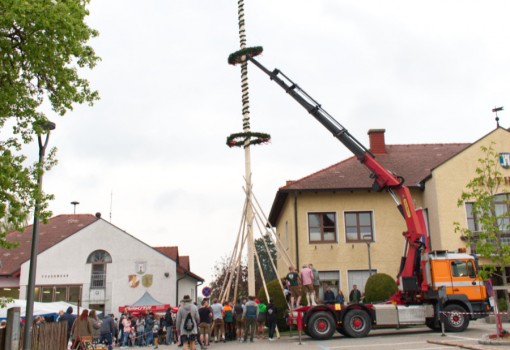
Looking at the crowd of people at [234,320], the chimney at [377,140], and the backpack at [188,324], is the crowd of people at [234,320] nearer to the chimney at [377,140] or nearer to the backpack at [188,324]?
the backpack at [188,324]

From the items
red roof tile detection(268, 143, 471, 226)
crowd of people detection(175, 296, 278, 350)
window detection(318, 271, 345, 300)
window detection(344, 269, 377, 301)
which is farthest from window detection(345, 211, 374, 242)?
crowd of people detection(175, 296, 278, 350)

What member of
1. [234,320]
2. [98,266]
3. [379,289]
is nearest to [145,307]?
[98,266]

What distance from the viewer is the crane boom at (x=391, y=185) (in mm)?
18562

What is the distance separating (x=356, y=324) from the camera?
710 inches

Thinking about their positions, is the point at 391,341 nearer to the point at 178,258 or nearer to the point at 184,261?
the point at 178,258

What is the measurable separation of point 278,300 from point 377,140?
43.2ft

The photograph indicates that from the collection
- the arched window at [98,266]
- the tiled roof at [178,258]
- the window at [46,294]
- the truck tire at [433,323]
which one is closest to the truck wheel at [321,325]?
the truck tire at [433,323]

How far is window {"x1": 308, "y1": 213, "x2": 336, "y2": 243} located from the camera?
26.9 meters

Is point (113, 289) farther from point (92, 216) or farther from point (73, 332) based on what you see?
point (73, 332)

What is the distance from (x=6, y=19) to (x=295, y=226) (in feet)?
63.7

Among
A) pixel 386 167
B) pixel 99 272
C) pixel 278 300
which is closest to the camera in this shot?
pixel 278 300

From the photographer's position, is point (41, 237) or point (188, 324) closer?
point (188, 324)

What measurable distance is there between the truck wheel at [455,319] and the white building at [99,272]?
18602 millimetres

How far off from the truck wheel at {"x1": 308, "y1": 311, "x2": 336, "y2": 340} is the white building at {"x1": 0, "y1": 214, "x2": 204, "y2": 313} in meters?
16.6
